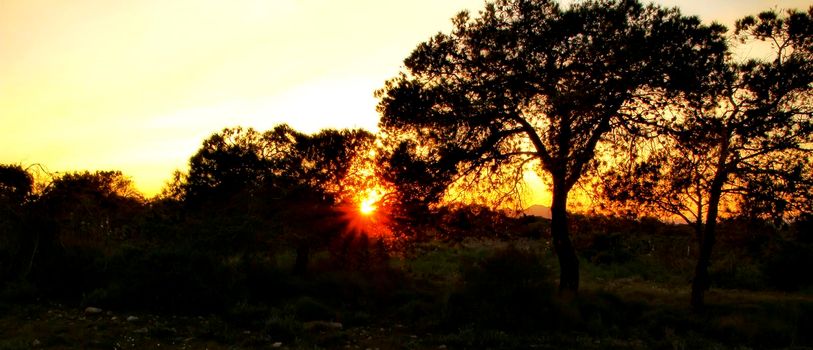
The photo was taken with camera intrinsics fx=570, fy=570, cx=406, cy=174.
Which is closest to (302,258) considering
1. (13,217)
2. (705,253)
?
(13,217)

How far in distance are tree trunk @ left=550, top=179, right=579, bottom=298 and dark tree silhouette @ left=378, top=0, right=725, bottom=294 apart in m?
0.03

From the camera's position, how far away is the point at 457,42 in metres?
19.1

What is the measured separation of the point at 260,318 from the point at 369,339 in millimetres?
3094

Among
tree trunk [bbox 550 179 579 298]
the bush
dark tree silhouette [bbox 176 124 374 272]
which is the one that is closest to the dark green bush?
tree trunk [bbox 550 179 579 298]

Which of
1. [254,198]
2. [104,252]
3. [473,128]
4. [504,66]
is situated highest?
[504,66]

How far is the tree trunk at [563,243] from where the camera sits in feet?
61.1

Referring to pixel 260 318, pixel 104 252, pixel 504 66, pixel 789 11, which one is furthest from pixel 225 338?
pixel 789 11

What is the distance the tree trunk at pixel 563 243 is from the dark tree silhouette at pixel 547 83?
33 mm

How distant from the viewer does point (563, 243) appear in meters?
19.0

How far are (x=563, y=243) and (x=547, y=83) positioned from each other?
5.49 m

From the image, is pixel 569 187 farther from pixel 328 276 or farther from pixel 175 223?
pixel 175 223

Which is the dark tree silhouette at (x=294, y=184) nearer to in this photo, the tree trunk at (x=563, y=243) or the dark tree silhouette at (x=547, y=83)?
the dark tree silhouette at (x=547, y=83)

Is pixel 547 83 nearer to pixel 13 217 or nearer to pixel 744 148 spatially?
pixel 744 148

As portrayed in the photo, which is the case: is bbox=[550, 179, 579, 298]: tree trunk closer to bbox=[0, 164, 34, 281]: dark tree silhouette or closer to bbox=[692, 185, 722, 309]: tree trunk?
bbox=[692, 185, 722, 309]: tree trunk
